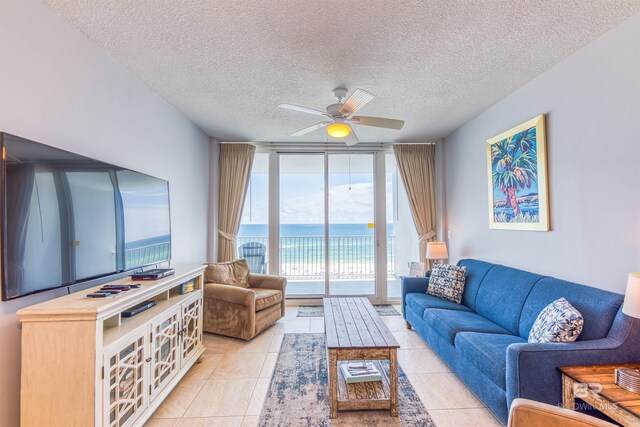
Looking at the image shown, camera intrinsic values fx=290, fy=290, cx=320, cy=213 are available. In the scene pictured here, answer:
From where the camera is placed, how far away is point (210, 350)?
3.16 metres

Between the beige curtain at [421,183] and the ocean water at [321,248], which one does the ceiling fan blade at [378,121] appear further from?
the ocean water at [321,248]

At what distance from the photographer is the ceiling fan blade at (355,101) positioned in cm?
232

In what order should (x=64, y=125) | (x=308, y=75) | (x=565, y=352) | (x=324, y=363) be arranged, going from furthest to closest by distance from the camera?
(x=324, y=363)
(x=308, y=75)
(x=64, y=125)
(x=565, y=352)

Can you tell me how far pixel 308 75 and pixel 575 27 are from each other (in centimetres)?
195

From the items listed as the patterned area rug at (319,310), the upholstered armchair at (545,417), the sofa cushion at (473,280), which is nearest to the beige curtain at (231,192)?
the patterned area rug at (319,310)

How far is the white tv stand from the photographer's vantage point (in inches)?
57.8

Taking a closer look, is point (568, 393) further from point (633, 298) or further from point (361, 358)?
point (361, 358)

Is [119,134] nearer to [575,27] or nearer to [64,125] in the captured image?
[64,125]

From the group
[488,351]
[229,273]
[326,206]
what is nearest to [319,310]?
[229,273]

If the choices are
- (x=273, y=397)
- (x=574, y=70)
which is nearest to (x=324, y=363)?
(x=273, y=397)

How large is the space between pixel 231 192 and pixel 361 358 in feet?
11.1

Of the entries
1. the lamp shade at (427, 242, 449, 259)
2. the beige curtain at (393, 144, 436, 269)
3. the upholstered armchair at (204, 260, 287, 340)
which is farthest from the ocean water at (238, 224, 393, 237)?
the upholstered armchair at (204, 260, 287, 340)

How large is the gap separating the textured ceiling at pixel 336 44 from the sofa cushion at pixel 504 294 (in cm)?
186

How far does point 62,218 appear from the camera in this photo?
5.59 ft
